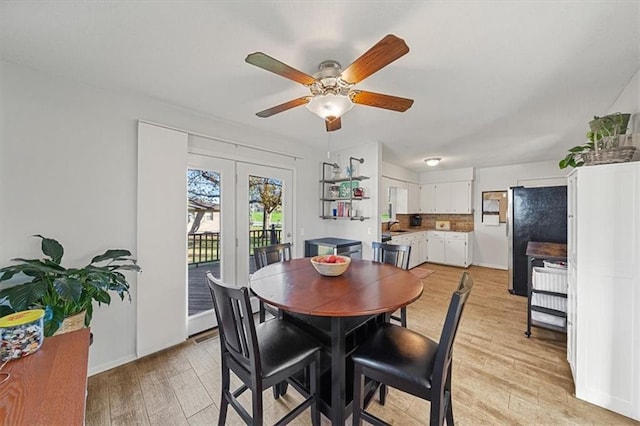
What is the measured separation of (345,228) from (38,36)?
3700 mm

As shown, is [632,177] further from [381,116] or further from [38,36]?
[38,36]

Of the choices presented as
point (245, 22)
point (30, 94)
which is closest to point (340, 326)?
point (245, 22)

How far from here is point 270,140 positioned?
11.2ft

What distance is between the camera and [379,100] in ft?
5.83

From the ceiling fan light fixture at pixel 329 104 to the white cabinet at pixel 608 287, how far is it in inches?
72.3

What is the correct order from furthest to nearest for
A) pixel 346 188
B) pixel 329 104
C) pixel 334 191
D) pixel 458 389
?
pixel 334 191, pixel 346 188, pixel 458 389, pixel 329 104

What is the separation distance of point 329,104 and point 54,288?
221cm

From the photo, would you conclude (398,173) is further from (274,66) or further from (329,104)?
(274,66)

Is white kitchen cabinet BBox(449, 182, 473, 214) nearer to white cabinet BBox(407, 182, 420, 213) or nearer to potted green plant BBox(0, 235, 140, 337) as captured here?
white cabinet BBox(407, 182, 420, 213)

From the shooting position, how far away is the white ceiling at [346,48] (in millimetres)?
1314

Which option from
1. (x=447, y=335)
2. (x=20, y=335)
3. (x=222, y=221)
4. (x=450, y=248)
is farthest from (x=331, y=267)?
(x=450, y=248)

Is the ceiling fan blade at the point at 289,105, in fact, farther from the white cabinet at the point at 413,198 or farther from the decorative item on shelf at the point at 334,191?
the white cabinet at the point at 413,198

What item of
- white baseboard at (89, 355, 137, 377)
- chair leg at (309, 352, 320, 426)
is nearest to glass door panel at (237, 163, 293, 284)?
white baseboard at (89, 355, 137, 377)

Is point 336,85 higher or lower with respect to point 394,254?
higher
